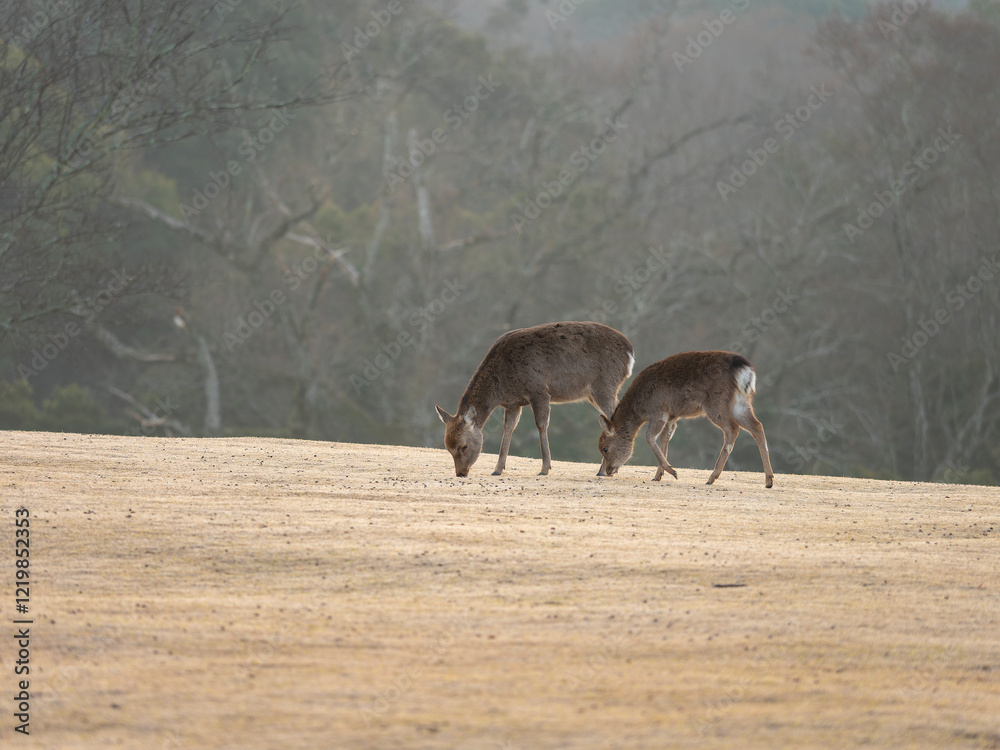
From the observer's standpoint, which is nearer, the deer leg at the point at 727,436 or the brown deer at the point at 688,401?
the brown deer at the point at 688,401

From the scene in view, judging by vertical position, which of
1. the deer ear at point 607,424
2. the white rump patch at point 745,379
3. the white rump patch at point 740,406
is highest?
the white rump patch at point 745,379

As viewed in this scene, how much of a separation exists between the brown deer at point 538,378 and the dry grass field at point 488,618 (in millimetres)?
1130

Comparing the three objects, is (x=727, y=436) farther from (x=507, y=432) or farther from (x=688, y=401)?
(x=507, y=432)

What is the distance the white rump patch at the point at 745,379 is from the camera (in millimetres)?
10109

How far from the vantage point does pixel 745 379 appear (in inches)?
399

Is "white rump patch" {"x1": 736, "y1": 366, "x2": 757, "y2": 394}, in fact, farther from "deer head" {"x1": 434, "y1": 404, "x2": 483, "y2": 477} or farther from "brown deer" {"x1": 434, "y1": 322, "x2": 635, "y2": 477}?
"deer head" {"x1": 434, "y1": 404, "x2": 483, "y2": 477}

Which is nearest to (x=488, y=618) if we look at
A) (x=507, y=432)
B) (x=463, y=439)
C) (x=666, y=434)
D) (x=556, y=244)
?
(x=463, y=439)

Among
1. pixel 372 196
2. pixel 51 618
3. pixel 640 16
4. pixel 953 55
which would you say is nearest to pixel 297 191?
pixel 372 196

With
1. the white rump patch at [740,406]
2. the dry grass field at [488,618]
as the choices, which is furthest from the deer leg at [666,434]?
the dry grass field at [488,618]

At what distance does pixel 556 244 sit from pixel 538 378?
83.3 feet

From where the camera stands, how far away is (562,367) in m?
10.7

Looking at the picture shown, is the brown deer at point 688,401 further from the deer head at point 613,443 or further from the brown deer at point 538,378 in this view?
the brown deer at point 538,378

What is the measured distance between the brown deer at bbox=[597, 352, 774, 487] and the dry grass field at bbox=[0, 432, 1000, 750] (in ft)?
3.58

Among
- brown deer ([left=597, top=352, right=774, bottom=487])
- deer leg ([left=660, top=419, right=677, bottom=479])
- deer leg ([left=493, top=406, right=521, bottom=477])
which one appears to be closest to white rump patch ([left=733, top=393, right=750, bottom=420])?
brown deer ([left=597, top=352, right=774, bottom=487])
